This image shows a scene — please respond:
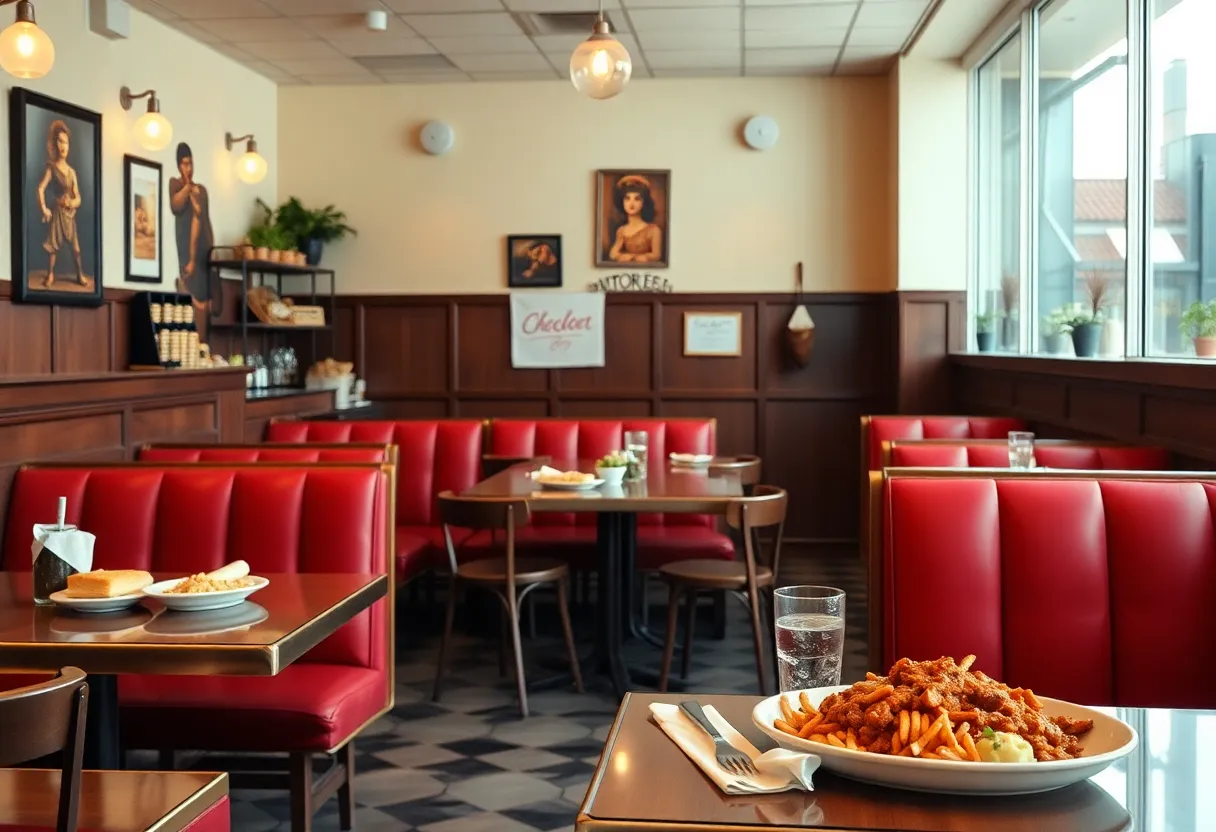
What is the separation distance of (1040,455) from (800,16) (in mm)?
3499

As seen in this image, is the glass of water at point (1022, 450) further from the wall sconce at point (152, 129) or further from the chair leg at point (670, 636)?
the wall sconce at point (152, 129)

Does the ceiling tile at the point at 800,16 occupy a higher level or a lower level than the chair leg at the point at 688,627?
higher

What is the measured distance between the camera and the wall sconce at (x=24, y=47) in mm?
4371

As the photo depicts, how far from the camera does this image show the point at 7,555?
3807 mm

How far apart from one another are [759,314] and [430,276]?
232 centimetres

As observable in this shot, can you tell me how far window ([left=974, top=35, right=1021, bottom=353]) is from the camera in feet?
23.1

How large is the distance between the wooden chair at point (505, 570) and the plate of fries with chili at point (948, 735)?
10.1 feet

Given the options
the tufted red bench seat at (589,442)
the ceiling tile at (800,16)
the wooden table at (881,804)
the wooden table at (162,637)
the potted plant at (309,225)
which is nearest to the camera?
the wooden table at (881,804)

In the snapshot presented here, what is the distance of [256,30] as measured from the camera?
7.37 m

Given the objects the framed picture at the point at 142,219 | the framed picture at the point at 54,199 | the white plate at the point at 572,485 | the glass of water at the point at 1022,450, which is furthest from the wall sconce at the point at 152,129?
the glass of water at the point at 1022,450

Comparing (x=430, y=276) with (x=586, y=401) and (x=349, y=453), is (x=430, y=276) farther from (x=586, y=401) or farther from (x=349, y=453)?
(x=349, y=453)

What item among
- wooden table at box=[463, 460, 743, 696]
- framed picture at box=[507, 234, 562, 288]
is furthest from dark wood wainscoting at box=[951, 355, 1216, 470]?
framed picture at box=[507, 234, 562, 288]

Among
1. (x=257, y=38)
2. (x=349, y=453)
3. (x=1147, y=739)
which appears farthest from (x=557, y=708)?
(x=257, y=38)

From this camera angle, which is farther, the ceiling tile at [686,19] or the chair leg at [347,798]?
the ceiling tile at [686,19]
